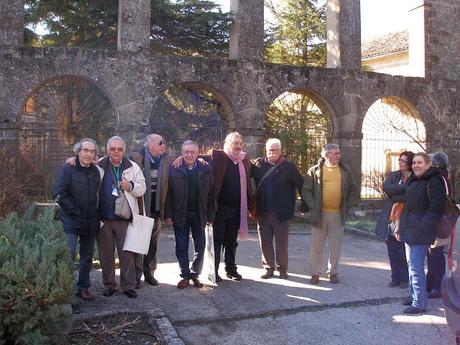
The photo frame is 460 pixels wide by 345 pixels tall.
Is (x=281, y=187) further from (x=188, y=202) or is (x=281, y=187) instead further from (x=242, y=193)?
(x=188, y=202)

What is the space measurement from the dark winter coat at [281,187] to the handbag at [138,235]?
1528mm

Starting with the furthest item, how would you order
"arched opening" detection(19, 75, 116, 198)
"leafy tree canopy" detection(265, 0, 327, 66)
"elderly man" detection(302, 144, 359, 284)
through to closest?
"leafy tree canopy" detection(265, 0, 327, 66)
"arched opening" detection(19, 75, 116, 198)
"elderly man" detection(302, 144, 359, 284)

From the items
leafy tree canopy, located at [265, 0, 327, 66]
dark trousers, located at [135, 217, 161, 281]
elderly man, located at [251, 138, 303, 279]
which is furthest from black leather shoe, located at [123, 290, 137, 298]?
leafy tree canopy, located at [265, 0, 327, 66]

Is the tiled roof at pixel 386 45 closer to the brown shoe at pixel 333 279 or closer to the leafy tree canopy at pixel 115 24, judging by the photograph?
the leafy tree canopy at pixel 115 24

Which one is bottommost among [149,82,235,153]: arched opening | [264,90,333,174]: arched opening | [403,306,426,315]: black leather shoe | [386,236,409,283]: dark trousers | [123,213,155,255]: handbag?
[403,306,426,315]: black leather shoe

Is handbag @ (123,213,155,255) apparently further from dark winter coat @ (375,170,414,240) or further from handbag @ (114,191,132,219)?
dark winter coat @ (375,170,414,240)

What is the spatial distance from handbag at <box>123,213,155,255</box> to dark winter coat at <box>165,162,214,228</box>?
0.40m

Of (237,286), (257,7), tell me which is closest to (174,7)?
(257,7)

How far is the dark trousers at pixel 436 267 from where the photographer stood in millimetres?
5980

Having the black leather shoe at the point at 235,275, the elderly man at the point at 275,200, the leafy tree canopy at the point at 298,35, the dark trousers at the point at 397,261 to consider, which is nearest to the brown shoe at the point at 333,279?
the elderly man at the point at 275,200

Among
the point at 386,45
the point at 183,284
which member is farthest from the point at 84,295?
the point at 386,45

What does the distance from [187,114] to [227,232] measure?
9.99 m

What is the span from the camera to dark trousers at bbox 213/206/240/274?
21.0 ft

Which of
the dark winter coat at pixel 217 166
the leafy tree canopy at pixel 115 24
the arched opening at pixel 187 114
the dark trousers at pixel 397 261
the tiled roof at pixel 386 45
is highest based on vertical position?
the tiled roof at pixel 386 45
